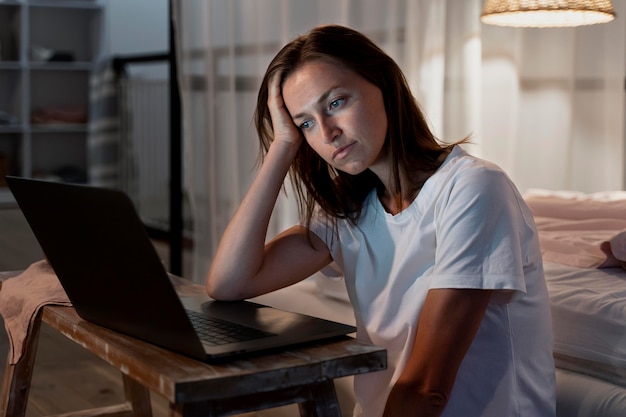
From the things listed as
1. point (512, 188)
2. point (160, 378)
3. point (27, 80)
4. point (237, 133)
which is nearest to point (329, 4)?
point (237, 133)

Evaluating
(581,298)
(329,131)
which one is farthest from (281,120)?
(581,298)

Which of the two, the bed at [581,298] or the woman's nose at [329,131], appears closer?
the woman's nose at [329,131]

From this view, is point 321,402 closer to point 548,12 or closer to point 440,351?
point 440,351

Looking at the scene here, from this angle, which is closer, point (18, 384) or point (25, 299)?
point (25, 299)

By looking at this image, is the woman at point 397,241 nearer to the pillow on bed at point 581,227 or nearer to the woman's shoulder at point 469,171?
the woman's shoulder at point 469,171

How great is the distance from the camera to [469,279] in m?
1.24

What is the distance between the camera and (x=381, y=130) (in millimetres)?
1424

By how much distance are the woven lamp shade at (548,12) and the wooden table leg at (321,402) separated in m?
1.48

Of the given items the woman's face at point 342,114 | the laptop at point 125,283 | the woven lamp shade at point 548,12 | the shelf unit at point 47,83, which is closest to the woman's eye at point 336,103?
the woman's face at point 342,114

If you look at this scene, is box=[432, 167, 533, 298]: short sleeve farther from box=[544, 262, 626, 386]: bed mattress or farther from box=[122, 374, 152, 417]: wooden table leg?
box=[122, 374, 152, 417]: wooden table leg

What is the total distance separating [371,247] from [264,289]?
191 millimetres

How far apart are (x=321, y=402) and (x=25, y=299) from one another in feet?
2.12

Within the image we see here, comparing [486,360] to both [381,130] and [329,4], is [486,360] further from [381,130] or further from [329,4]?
[329,4]

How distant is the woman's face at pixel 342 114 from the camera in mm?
1401
